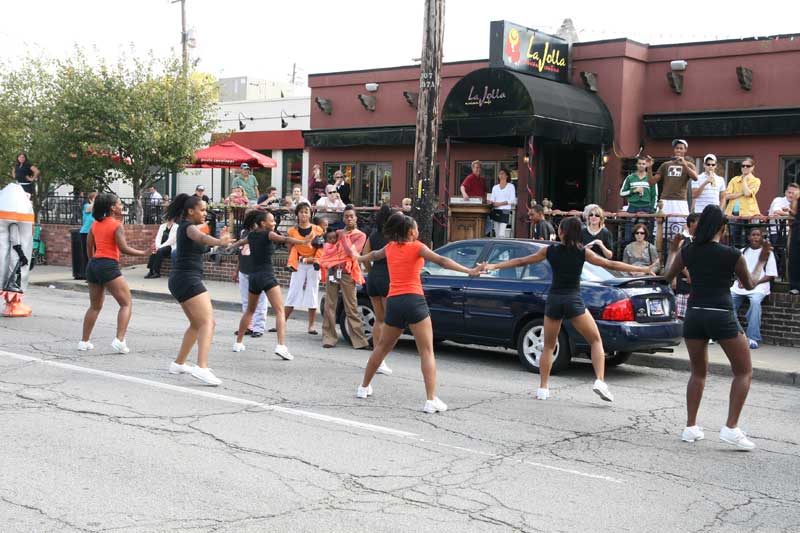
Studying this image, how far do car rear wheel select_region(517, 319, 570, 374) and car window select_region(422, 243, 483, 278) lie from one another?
1.24 m

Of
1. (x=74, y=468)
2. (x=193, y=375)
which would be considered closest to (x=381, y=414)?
(x=193, y=375)

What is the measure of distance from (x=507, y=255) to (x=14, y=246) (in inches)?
301

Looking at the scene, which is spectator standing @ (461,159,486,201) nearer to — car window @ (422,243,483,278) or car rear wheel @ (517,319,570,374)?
car window @ (422,243,483,278)

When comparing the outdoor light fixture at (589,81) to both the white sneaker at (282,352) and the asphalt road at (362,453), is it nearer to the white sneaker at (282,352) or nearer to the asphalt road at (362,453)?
the asphalt road at (362,453)

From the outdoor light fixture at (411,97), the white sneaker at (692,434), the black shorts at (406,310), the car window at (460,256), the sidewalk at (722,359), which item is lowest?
the sidewalk at (722,359)

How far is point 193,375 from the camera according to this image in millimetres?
9359

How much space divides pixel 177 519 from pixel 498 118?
13634 millimetres

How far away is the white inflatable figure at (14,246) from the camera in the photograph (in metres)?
14.1

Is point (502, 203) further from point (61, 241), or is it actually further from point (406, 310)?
point (61, 241)

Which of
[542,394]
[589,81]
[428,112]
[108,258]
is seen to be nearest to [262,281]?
[108,258]

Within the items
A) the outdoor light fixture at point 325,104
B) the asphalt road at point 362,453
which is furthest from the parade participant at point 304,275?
the outdoor light fixture at point 325,104

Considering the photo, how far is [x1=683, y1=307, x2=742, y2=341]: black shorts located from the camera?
7238mm

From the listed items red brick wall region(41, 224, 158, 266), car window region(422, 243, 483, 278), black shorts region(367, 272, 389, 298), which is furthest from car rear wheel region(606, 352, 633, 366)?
red brick wall region(41, 224, 158, 266)

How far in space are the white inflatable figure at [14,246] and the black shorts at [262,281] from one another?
16.4ft
